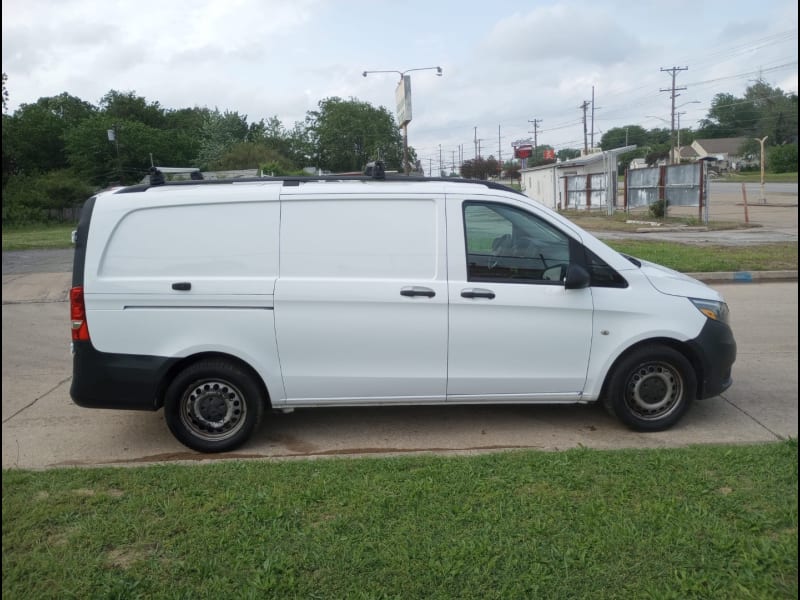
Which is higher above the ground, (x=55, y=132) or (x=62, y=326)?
(x=55, y=132)

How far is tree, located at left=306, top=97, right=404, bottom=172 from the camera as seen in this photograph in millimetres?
77500

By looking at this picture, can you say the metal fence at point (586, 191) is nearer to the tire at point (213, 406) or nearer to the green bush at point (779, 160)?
the green bush at point (779, 160)

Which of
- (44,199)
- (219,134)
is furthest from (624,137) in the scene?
(44,199)

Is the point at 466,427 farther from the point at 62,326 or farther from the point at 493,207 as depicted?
the point at 62,326

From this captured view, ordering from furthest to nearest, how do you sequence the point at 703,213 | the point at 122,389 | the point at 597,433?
the point at 703,213 < the point at 597,433 < the point at 122,389

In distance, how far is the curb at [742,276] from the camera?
43.4 ft

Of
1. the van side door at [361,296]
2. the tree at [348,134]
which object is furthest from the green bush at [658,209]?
the tree at [348,134]

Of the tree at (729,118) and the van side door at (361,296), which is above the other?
the tree at (729,118)

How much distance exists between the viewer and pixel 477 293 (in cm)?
501

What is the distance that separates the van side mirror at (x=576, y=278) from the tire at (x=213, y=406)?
2.41 meters

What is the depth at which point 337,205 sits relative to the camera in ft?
16.7

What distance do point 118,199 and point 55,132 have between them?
71.2 meters

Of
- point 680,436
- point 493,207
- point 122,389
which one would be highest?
point 493,207

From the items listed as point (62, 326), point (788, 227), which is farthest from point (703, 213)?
point (62, 326)
